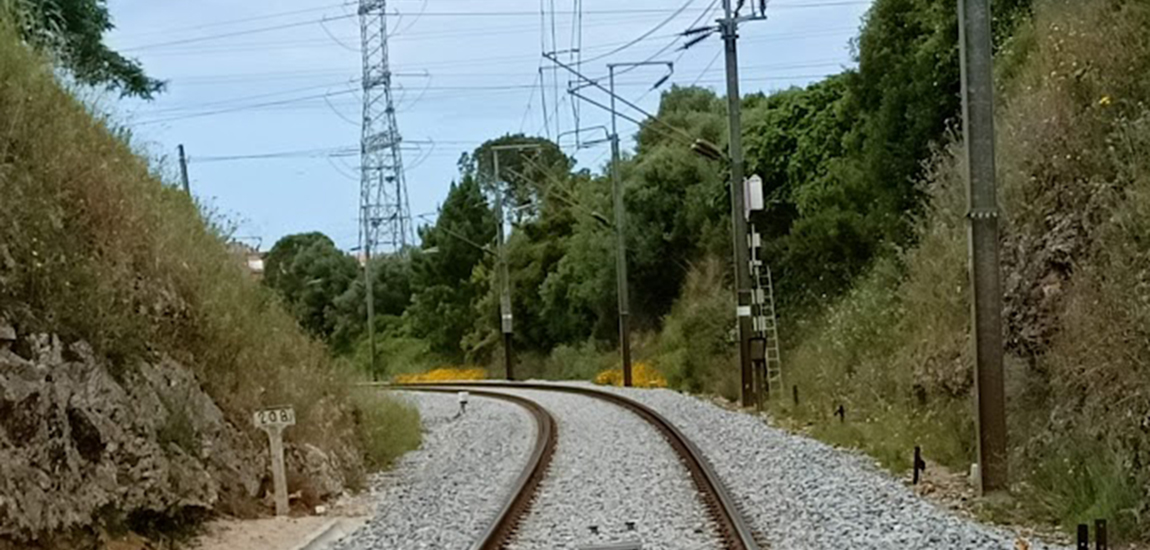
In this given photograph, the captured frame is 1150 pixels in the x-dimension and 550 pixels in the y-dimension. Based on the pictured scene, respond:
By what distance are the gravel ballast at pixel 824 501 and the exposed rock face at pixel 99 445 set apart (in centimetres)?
485

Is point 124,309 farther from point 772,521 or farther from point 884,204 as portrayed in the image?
point 884,204

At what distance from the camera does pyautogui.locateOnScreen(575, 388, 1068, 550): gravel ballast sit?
8.36 meters

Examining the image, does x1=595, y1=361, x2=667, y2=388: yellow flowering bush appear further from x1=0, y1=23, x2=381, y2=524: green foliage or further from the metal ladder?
x1=0, y1=23, x2=381, y2=524: green foliage

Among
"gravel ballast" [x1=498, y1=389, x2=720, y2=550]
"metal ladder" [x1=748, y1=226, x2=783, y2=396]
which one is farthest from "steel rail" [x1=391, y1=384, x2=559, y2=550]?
"metal ladder" [x1=748, y1=226, x2=783, y2=396]

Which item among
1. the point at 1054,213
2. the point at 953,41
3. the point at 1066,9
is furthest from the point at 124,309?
the point at 953,41

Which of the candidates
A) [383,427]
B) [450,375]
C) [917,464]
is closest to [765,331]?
[383,427]

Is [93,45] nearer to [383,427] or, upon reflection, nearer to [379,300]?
[383,427]

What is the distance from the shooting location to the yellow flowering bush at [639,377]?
3338 cm

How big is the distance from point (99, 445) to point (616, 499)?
4840mm

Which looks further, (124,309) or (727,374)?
(727,374)

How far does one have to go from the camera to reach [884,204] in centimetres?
2209

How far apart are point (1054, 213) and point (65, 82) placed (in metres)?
10.4

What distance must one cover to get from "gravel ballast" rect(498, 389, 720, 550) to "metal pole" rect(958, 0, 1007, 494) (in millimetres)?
2653

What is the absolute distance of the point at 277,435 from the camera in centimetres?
1076
